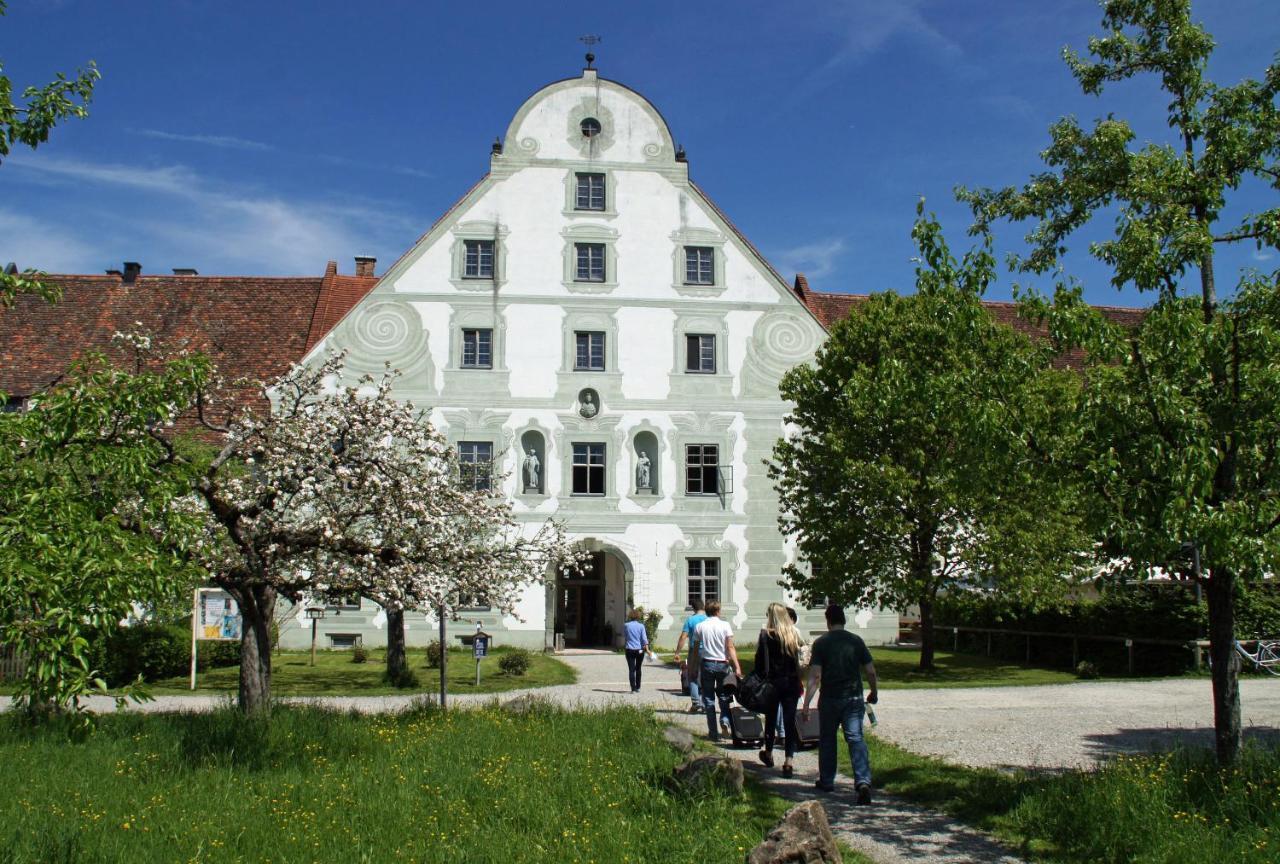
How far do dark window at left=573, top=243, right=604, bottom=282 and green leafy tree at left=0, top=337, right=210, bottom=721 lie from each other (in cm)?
2412

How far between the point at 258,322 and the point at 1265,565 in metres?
32.7

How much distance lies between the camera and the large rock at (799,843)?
7484mm

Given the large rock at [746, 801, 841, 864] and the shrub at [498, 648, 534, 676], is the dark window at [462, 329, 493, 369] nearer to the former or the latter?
the shrub at [498, 648, 534, 676]

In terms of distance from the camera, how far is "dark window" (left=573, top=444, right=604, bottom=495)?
32.5 m

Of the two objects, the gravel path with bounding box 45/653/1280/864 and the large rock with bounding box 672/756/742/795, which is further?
the large rock with bounding box 672/756/742/795

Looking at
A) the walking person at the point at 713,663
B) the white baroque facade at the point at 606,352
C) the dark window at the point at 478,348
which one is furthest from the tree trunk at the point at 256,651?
the dark window at the point at 478,348

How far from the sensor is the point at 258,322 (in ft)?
117

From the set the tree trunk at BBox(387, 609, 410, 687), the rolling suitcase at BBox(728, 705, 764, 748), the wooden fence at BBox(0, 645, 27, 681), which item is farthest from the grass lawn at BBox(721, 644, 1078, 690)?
the wooden fence at BBox(0, 645, 27, 681)

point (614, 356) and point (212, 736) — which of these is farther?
point (614, 356)

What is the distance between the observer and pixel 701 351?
33125 millimetres

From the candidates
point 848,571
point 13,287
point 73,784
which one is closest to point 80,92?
point 13,287

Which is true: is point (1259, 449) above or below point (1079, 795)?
above

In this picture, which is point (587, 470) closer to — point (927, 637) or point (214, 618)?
point (927, 637)

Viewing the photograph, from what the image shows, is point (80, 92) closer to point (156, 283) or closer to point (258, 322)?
point (258, 322)
